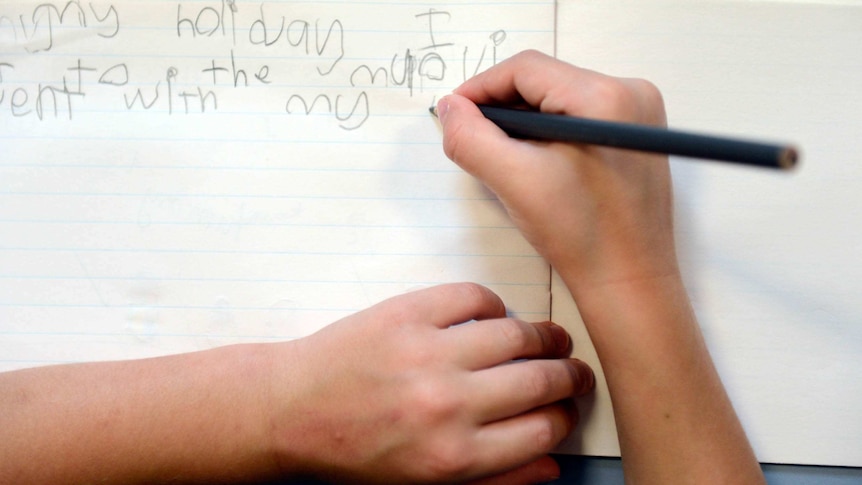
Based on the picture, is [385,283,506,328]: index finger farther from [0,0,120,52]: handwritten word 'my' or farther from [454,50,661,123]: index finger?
[0,0,120,52]: handwritten word 'my'

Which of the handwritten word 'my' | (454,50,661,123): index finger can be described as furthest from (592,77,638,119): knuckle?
the handwritten word 'my'

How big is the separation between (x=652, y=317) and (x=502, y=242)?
0.39ft

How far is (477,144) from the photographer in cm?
45

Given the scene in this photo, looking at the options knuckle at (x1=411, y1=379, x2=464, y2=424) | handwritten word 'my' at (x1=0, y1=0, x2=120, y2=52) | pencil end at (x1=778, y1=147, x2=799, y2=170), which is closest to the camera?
pencil end at (x1=778, y1=147, x2=799, y2=170)

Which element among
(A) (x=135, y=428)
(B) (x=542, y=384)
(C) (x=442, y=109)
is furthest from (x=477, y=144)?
(A) (x=135, y=428)

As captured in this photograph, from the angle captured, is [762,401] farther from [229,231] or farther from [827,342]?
[229,231]

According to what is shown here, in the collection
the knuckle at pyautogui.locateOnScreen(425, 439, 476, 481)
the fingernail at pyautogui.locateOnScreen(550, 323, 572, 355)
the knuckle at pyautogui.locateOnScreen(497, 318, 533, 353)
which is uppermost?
the knuckle at pyautogui.locateOnScreen(497, 318, 533, 353)

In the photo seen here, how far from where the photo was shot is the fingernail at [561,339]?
476 mm

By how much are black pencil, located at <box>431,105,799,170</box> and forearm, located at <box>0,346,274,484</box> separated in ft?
0.77

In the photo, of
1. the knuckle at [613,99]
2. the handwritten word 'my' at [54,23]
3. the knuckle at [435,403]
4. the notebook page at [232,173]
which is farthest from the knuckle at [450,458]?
the handwritten word 'my' at [54,23]

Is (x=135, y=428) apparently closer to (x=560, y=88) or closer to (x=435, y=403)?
(x=435, y=403)

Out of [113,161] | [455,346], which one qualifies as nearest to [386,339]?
[455,346]

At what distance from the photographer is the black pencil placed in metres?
0.29

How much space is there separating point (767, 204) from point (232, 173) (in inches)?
15.7
